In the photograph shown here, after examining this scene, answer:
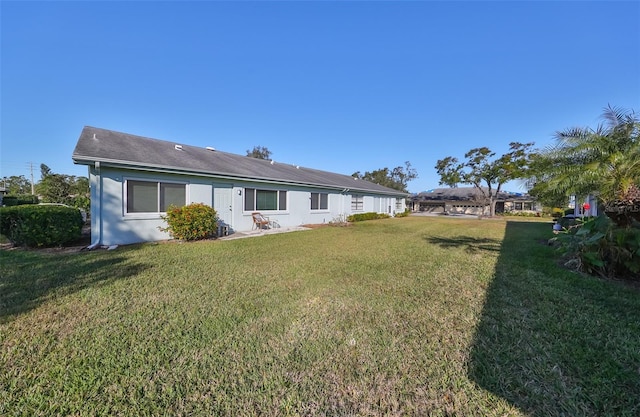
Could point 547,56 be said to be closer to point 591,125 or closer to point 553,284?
point 591,125

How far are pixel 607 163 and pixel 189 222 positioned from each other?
11124 mm

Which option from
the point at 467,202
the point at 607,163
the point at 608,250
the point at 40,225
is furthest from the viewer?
the point at 467,202

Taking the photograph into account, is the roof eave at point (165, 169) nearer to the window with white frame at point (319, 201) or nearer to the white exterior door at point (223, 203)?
the white exterior door at point (223, 203)

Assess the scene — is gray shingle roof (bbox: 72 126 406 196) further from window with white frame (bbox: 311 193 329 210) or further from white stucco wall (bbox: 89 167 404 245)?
window with white frame (bbox: 311 193 329 210)

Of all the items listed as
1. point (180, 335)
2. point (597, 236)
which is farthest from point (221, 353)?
point (597, 236)

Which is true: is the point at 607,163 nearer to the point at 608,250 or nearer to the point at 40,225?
the point at 608,250

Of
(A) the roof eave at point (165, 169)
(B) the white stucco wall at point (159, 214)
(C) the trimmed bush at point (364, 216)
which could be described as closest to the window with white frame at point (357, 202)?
(C) the trimmed bush at point (364, 216)

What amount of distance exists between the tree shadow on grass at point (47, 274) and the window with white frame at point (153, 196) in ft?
7.20

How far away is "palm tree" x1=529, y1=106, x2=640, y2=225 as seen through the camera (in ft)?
16.9

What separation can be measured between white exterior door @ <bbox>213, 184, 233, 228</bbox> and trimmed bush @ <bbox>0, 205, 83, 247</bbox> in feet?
13.8

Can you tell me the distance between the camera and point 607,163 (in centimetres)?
537

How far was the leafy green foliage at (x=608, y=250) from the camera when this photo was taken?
479 centimetres

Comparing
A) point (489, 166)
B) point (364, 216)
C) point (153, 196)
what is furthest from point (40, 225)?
point (489, 166)

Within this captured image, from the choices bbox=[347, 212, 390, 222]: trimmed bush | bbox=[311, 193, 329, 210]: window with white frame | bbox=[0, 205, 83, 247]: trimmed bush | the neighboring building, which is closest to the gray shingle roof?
bbox=[0, 205, 83, 247]: trimmed bush
